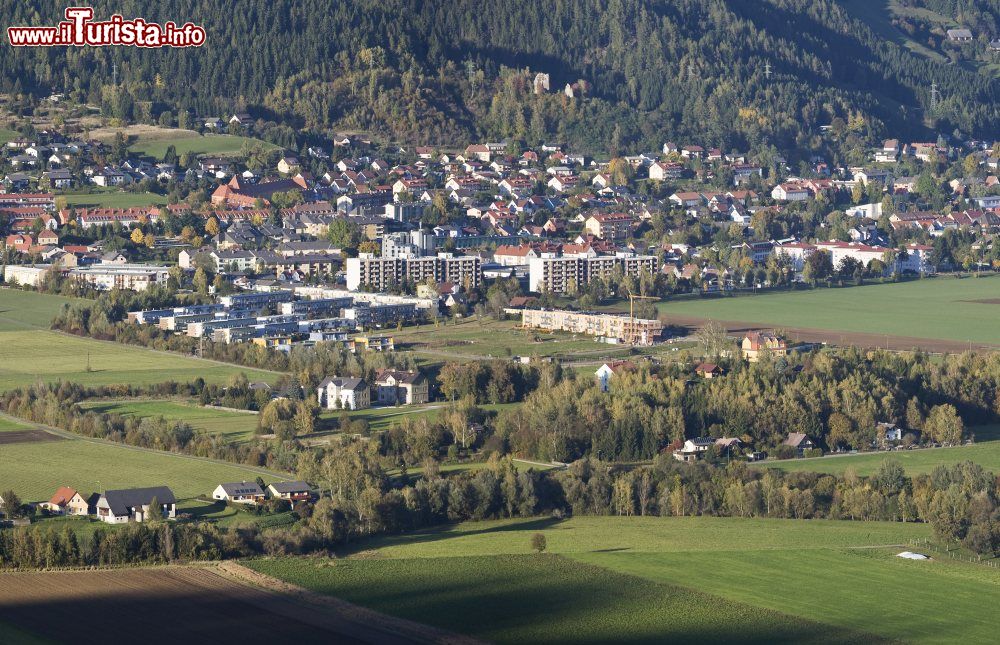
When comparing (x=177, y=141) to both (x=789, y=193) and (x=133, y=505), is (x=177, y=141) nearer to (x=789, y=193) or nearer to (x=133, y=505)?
(x=789, y=193)

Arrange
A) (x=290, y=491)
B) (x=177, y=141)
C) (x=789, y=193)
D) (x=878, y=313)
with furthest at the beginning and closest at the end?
(x=789, y=193) < (x=177, y=141) < (x=878, y=313) < (x=290, y=491)

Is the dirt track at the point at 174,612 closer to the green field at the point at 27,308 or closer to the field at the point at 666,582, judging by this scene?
the field at the point at 666,582

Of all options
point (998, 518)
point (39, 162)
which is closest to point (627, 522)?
point (998, 518)

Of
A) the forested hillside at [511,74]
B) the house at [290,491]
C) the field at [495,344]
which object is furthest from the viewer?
the forested hillside at [511,74]

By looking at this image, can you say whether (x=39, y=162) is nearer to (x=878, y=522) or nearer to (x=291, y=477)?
(x=291, y=477)

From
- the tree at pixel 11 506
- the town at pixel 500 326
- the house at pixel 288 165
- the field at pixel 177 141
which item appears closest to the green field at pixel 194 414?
the town at pixel 500 326

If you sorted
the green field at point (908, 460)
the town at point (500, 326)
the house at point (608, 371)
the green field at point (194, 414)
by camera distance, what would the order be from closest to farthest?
the town at point (500, 326), the green field at point (908, 460), the green field at point (194, 414), the house at point (608, 371)

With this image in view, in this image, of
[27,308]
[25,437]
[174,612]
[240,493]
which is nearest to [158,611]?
[174,612]
